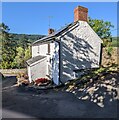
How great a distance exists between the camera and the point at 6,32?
52.5 metres

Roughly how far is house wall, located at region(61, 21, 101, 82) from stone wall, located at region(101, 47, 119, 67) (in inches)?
31.5

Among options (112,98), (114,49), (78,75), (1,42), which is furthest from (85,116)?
Result: (1,42)

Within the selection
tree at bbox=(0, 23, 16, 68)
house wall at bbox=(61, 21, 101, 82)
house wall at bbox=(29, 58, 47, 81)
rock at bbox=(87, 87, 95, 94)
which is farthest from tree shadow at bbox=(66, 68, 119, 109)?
tree at bbox=(0, 23, 16, 68)

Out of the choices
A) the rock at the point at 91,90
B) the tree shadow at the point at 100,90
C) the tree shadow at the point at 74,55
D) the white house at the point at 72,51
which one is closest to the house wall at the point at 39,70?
the white house at the point at 72,51

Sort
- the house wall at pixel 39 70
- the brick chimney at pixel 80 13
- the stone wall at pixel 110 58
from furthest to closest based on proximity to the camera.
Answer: the house wall at pixel 39 70 → the stone wall at pixel 110 58 → the brick chimney at pixel 80 13

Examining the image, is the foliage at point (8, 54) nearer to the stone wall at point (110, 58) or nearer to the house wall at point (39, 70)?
the house wall at point (39, 70)

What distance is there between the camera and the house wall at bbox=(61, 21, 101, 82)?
21109mm

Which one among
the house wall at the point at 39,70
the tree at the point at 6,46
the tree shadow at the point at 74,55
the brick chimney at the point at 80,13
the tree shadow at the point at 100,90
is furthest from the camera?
the tree at the point at 6,46

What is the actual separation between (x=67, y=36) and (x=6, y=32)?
3514 cm

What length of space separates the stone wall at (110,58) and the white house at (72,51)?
715mm

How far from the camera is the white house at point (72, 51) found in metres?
20.9

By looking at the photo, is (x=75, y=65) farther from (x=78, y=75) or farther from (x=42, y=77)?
(x=42, y=77)

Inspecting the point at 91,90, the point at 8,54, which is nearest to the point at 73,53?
the point at 91,90

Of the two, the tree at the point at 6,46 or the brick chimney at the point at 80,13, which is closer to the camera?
the brick chimney at the point at 80,13
